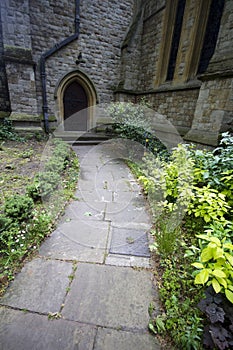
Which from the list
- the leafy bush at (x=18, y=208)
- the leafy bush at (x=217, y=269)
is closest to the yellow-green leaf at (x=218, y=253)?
the leafy bush at (x=217, y=269)

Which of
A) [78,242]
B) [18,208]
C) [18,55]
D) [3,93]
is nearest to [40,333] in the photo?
[78,242]

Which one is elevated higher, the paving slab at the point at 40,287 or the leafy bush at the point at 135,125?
the leafy bush at the point at 135,125

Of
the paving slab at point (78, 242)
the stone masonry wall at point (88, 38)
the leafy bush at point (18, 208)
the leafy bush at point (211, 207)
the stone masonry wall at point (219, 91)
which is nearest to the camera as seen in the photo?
the leafy bush at point (211, 207)

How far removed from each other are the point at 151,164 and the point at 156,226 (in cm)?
134

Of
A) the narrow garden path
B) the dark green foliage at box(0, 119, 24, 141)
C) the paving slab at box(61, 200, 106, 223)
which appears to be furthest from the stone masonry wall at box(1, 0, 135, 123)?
the narrow garden path

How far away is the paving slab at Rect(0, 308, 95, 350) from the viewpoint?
969 mm

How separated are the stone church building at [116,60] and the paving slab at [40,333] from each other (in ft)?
13.1

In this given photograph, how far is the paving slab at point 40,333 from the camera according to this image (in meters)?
0.97

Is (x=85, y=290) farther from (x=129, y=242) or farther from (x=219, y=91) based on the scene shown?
(x=219, y=91)

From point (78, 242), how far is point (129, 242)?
0.55m

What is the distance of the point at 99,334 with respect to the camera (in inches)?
40.9

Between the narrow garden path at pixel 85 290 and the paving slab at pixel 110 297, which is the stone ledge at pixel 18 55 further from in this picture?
the paving slab at pixel 110 297

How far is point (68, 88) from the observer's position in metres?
6.79

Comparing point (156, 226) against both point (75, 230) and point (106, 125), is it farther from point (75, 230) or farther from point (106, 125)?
point (106, 125)
